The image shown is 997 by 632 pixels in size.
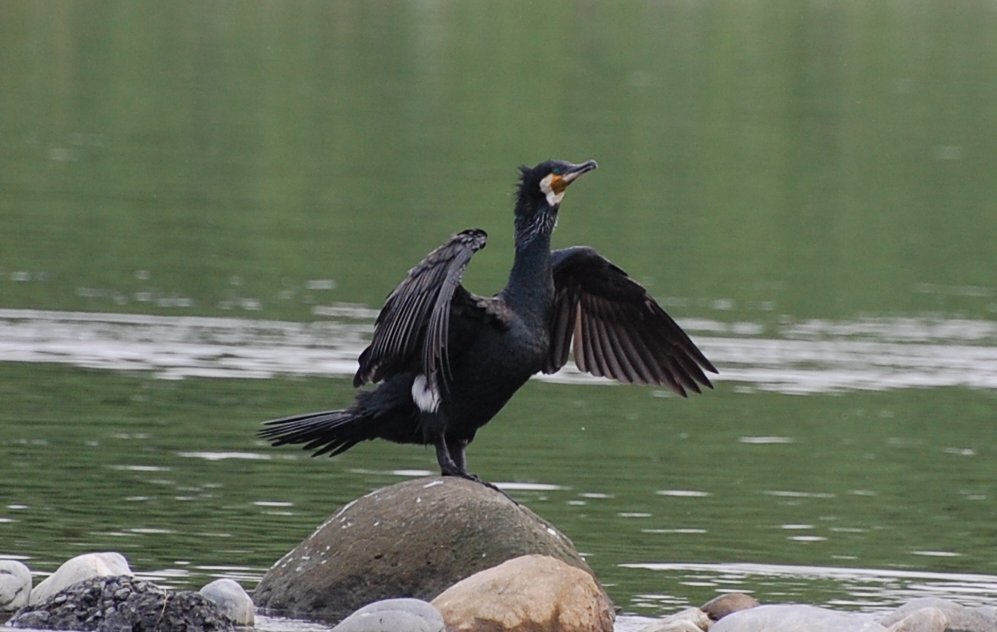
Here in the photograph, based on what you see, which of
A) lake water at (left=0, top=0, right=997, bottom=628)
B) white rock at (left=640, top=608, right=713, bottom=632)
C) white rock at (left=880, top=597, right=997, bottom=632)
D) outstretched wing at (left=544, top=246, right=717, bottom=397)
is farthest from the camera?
lake water at (left=0, top=0, right=997, bottom=628)

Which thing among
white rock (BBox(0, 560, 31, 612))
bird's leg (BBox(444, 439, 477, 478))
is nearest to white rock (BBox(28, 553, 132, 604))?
white rock (BBox(0, 560, 31, 612))

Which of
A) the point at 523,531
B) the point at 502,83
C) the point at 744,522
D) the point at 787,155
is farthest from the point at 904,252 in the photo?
the point at 502,83

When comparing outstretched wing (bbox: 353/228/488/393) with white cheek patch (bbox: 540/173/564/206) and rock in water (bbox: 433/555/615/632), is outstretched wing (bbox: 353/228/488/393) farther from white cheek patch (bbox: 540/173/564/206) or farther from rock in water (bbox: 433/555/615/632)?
rock in water (bbox: 433/555/615/632)

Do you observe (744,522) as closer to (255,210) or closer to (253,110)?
(255,210)

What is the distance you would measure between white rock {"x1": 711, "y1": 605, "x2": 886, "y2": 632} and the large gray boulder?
944 millimetres

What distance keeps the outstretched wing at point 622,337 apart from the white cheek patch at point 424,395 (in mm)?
1176

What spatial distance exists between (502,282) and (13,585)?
11005mm

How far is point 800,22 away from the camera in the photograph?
185 feet

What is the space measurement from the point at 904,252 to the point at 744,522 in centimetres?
1222

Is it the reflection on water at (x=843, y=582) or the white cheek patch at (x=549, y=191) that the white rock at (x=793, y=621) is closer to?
the reflection on water at (x=843, y=582)

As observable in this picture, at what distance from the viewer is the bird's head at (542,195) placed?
1062 centimetres

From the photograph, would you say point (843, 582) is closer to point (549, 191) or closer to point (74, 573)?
point (549, 191)

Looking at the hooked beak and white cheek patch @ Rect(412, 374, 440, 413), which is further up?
the hooked beak

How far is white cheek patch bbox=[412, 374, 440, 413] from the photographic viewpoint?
1045 cm
